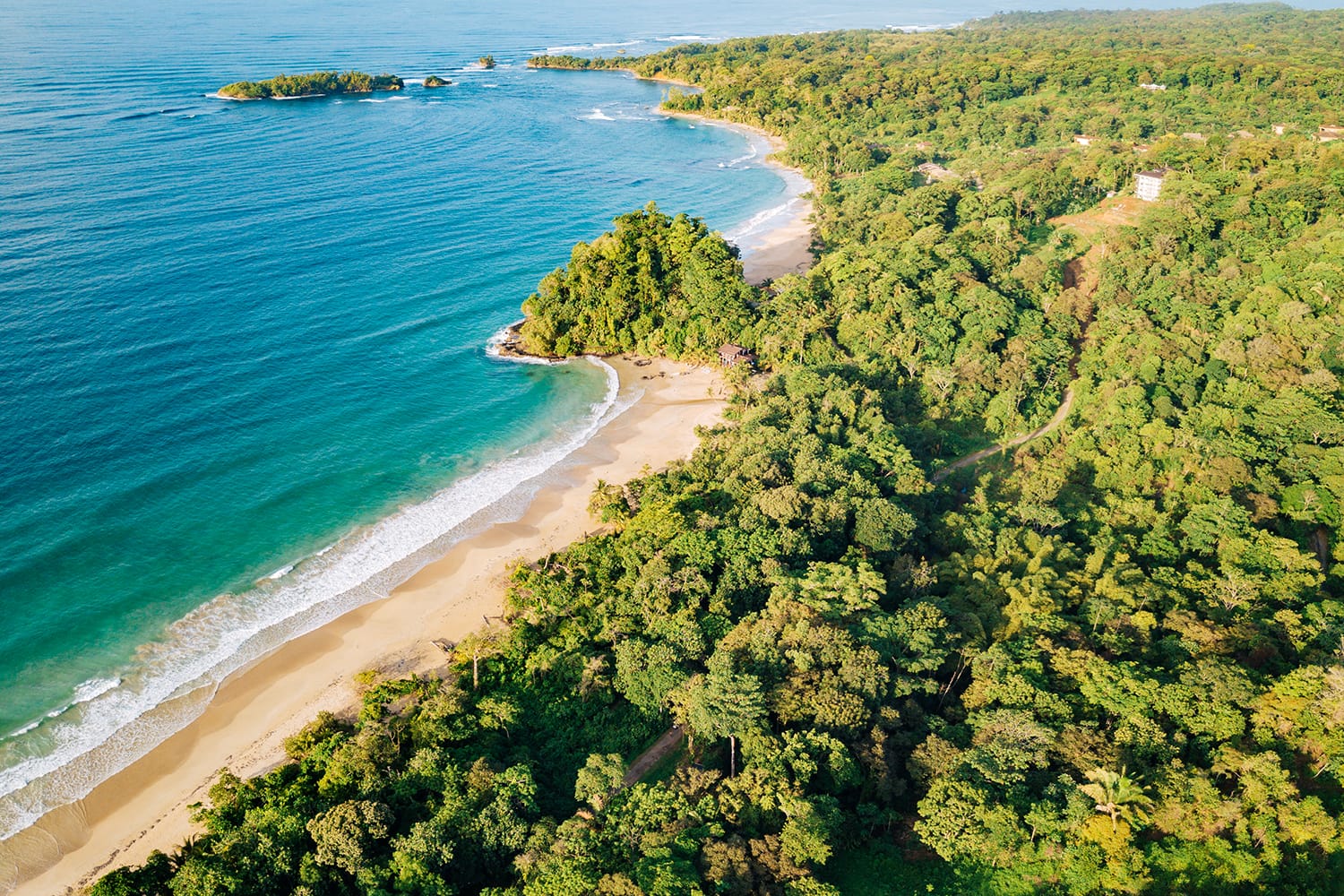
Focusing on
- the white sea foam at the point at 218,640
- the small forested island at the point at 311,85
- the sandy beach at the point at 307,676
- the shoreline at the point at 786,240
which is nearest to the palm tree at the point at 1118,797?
the sandy beach at the point at 307,676

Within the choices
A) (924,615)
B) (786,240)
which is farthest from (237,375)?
(786,240)

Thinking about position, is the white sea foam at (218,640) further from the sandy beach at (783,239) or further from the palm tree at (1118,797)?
the sandy beach at (783,239)

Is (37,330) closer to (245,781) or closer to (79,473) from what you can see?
(79,473)

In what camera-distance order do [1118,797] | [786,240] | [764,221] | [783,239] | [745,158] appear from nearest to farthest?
[1118,797] < [786,240] < [783,239] < [764,221] < [745,158]

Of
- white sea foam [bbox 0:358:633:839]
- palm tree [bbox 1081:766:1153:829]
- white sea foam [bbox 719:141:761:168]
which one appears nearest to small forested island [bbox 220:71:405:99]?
white sea foam [bbox 719:141:761:168]

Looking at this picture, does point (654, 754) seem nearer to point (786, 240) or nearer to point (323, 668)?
point (323, 668)

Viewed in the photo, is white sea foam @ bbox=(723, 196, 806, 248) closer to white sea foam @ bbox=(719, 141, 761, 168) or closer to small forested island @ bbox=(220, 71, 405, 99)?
→ white sea foam @ bbox=(719, 141, 761, 168)
